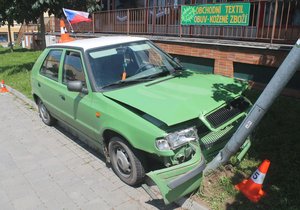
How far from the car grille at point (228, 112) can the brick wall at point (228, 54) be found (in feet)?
11.0

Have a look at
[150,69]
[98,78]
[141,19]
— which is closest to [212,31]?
[141,19]

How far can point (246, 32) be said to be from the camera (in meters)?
8.45

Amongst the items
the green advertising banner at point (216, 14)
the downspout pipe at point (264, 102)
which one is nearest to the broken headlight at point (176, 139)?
the downspout pipe at point (264, 102)

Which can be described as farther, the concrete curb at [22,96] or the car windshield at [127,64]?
the concrete curb at [22,96]

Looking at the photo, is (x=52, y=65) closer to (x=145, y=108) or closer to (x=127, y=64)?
(x=127, y=64)

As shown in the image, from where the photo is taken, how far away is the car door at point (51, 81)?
5414 millimetres

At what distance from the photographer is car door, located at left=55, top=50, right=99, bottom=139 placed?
443 centimetres

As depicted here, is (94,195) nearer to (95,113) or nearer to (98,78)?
(95,113)

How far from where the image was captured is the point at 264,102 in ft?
10.6

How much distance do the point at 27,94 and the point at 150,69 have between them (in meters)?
5.40

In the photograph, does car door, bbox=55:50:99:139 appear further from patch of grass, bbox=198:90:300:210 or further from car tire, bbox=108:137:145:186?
patch of grass, bbox=198:90:300:210

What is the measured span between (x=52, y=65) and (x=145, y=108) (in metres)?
2.78

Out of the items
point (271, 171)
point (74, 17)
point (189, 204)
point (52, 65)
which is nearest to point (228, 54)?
point (52, 65)

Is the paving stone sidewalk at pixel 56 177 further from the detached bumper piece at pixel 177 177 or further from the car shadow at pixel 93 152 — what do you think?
the detached bumper piece at pixel 177 177
